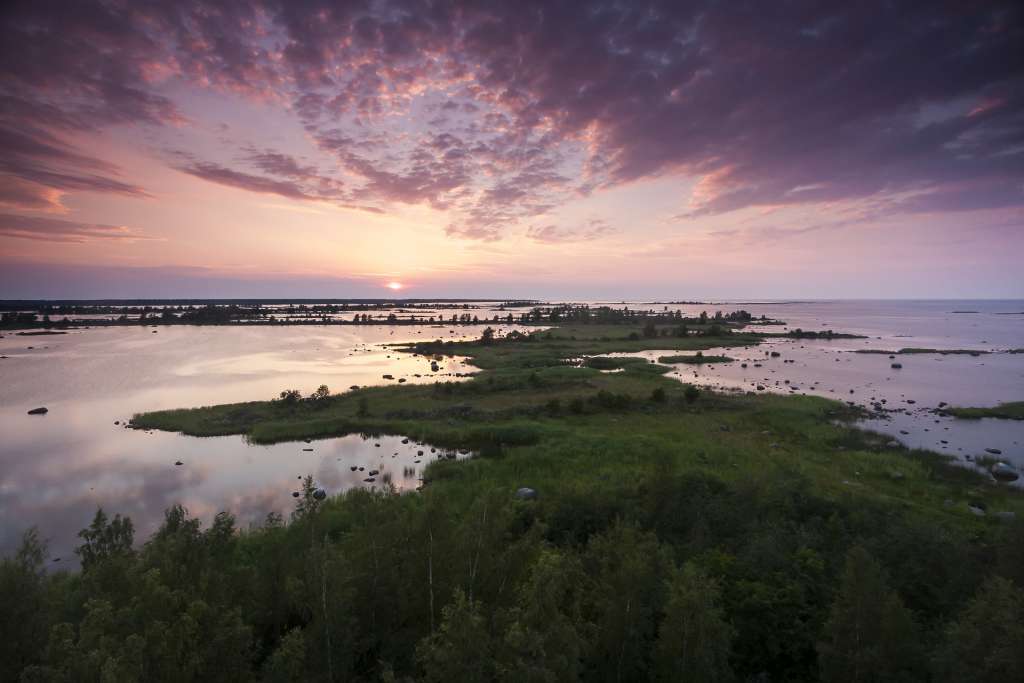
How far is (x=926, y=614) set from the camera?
39.0 feet

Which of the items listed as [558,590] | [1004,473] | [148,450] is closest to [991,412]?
[1004,473]

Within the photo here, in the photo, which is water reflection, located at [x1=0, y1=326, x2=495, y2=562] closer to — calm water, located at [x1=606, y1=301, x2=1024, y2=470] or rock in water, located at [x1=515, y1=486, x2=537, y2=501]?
rock in water, located at [x1=515, y1=486, x2=537, y2=501]

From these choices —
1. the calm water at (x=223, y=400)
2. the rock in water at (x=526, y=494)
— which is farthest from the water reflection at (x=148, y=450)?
the rock in water at (x=526, y=494)

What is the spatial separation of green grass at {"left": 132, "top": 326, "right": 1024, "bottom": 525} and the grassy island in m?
0.89

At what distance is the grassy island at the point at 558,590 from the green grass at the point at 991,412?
21.5m

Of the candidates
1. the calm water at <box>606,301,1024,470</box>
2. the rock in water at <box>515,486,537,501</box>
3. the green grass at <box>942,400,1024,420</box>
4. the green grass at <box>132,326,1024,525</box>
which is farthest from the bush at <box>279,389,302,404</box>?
the green grass at <box>942,400,1024,420</box>

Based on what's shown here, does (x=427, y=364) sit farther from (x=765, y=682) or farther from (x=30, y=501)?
(x=765, y=682)

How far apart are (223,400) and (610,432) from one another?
37.6m

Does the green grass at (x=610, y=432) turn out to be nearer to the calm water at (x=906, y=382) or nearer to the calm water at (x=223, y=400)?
the calm water at (x=223, y=400)

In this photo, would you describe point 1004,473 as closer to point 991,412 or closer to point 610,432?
point 991,412

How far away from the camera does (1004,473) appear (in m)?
26.8

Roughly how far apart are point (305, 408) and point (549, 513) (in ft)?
100

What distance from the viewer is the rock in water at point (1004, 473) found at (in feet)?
87.0

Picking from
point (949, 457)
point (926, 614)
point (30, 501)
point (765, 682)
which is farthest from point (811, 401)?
point (30, 501)
